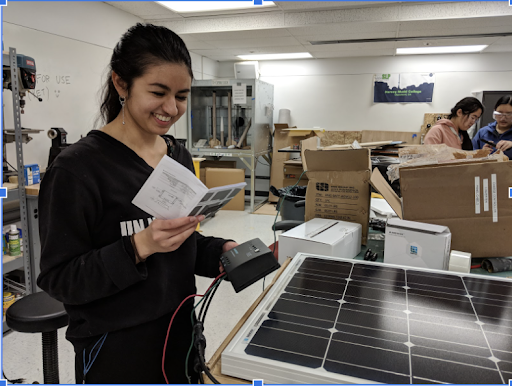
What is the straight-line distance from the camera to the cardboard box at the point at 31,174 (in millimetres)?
2490

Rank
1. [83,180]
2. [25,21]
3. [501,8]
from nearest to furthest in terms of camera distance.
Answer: [83,180] → [25,21] → [501,8]

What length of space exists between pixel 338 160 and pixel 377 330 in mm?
955

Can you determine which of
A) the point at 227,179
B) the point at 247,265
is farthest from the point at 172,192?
the point at 227,179

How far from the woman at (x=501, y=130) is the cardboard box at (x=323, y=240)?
233 centimetres

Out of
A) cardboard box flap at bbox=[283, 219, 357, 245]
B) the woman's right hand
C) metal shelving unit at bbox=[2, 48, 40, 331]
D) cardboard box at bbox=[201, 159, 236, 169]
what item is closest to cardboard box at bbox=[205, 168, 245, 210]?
cardboard box at bbox=[201, 159, 236, 169]

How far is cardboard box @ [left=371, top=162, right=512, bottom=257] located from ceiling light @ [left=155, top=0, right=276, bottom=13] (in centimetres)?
304

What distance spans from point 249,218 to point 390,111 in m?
3.14

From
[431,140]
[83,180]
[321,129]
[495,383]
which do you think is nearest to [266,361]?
[495,383]

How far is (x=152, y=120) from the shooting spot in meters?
0.94

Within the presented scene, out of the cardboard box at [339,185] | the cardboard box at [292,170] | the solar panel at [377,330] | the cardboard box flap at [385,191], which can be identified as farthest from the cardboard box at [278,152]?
the solar panel at [377,330]

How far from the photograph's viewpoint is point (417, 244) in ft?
4.11

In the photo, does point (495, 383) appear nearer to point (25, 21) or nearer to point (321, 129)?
point (25, 21)

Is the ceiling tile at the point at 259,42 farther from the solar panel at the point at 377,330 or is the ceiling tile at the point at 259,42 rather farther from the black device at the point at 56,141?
the solar panel at the point at 377,330

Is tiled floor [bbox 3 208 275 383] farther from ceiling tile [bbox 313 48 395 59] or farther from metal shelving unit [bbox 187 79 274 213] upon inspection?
ceiling tile [bbox 313 48 395 59]
